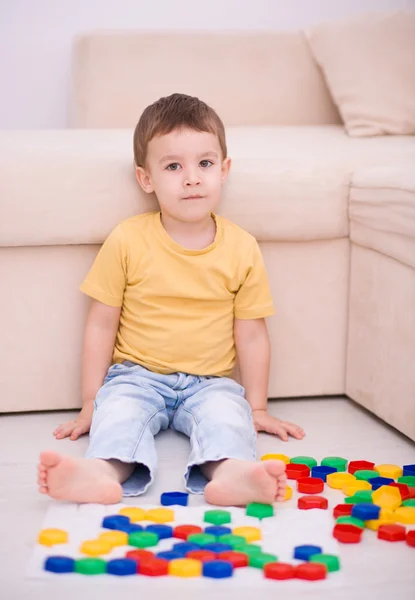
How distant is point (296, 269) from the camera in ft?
6.05

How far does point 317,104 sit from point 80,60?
0.68 metres

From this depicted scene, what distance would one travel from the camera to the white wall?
267cm

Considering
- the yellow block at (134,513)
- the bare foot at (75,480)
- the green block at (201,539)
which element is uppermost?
the bare foot at (75,480)

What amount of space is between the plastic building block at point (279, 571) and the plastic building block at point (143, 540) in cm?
16

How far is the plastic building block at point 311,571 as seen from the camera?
3.69 feet

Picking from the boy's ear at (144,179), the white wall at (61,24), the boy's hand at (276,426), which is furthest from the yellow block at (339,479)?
the white wall at (61,24)

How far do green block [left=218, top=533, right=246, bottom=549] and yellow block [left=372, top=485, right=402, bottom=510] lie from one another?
247 mm

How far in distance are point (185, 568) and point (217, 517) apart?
0.54 ft

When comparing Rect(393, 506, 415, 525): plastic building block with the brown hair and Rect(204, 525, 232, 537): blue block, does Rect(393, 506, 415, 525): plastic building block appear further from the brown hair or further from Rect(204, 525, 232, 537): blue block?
the brown hair

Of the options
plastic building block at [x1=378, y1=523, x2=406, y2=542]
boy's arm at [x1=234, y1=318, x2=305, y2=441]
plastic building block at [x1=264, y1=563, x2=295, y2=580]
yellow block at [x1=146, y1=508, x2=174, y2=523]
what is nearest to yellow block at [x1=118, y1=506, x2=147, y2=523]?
yellow block at [x1=146, y1=508, x2=174, y2=523]

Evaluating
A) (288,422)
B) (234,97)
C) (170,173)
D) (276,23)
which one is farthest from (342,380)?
(276,23)

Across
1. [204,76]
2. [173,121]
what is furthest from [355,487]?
[204,76]

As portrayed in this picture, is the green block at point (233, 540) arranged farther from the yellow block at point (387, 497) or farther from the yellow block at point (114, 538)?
the yellow block at point (387, 497)

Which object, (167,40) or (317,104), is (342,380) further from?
(167,40)
